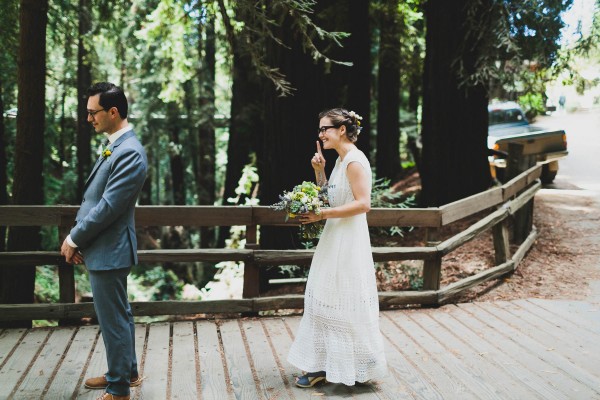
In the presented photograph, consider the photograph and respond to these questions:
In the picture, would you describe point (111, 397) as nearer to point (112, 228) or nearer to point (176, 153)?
point (112, 228)

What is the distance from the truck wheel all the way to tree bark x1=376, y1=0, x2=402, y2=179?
A: 13.2 ft

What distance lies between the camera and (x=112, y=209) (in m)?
3.85

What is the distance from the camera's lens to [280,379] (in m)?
4.66

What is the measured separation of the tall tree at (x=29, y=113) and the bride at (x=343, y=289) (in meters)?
3.35

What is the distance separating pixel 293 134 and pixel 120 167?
4651 mm

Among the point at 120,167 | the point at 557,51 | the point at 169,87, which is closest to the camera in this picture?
the point at 120,167

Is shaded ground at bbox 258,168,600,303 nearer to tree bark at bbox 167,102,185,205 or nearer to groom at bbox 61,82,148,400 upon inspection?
groom at bbox 61,82,148,400

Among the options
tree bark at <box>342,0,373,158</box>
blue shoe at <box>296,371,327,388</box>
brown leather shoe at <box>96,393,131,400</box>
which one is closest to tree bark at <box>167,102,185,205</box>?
tree bark at <box>342,0,373,158</box>

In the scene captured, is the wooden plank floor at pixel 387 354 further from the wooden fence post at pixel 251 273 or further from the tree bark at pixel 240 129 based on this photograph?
the tree bark at pixel 240 129

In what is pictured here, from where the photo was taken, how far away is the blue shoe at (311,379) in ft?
14.8

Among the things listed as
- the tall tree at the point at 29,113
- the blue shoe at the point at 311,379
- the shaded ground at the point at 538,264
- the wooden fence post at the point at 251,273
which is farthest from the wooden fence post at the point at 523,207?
the tall tree at the point at 29,113

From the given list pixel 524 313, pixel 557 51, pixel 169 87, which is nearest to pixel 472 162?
pixel 557 51

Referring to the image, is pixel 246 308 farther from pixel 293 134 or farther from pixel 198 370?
pixel 293 134

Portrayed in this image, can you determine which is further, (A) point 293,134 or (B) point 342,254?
(A) point 293,134
